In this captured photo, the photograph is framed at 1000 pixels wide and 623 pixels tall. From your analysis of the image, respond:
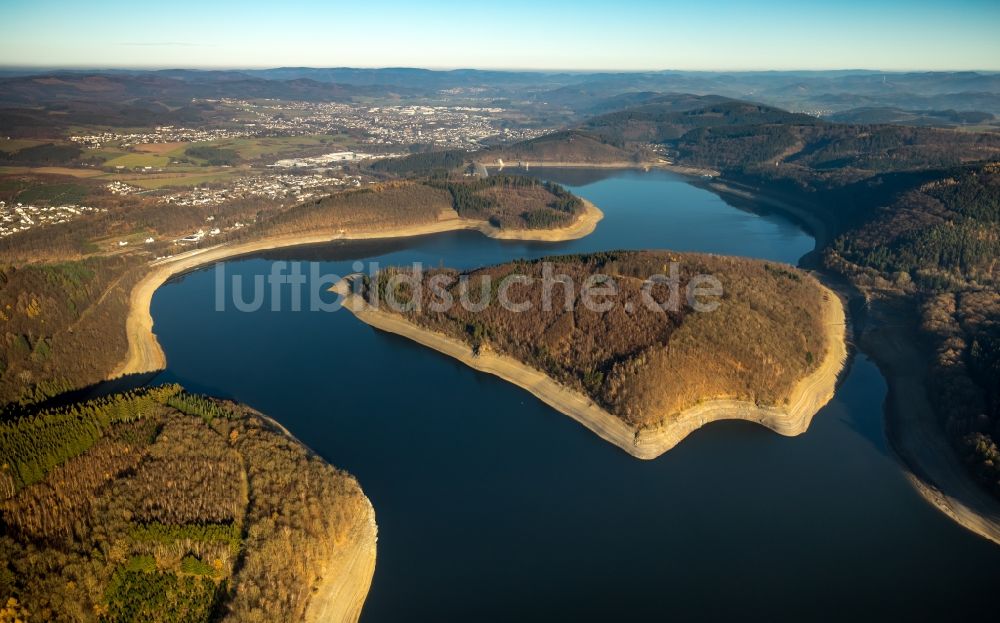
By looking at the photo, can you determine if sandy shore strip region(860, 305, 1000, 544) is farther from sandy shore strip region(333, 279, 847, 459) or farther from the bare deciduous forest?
the bare deciduous forest

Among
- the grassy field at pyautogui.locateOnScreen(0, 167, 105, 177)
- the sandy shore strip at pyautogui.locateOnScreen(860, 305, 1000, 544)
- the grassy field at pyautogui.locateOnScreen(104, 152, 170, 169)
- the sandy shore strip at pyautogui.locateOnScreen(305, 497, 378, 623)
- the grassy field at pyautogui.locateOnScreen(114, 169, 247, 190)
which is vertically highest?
the grassy field at pyautogui.locateOnScreen(104, 152, 170, 169)

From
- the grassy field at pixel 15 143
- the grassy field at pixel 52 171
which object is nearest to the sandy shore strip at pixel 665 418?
the grassy field at pixel 52 171

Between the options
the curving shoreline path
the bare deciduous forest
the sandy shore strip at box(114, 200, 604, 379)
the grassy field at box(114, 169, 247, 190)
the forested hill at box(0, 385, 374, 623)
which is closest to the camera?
the forested hill at box(0, 385, 374, 623)

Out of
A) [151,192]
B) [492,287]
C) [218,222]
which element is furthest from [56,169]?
→ [492,287]

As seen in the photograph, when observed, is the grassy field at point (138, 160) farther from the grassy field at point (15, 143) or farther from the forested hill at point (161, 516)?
the forested hill at point (161, 516)

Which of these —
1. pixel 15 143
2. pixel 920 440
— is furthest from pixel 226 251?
pixel 15 143

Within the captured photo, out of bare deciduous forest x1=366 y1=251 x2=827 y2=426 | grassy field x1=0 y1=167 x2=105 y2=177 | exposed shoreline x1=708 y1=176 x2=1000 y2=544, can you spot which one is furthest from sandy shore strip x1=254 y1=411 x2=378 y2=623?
grassy field x1=0 y1=167 x2=105 y2=177

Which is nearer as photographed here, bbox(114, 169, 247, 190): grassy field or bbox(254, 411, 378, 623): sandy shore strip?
bbox(254, 411, 378, 623): sandy shore strip
